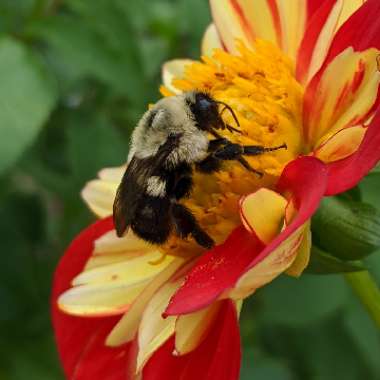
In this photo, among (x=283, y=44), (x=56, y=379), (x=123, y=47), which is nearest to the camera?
(x=283, y=44)

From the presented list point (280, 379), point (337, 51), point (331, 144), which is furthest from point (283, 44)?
point (280, 379)

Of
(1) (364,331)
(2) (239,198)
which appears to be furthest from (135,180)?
(1) (364,331)

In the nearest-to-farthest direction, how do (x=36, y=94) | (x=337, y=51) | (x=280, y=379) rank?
(x=337, y=51)
(x=36, y=94)
(x=280, y=379)

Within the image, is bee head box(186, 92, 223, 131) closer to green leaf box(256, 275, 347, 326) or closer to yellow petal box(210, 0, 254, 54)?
yellow petal box(210, 0, 254, 54)

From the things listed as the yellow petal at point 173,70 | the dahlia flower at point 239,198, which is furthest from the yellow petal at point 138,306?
the yellow petal at point 173,70

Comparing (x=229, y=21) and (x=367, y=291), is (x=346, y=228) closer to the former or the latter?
(x=367, y=291)

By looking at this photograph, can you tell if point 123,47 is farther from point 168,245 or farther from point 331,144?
point 331,144
